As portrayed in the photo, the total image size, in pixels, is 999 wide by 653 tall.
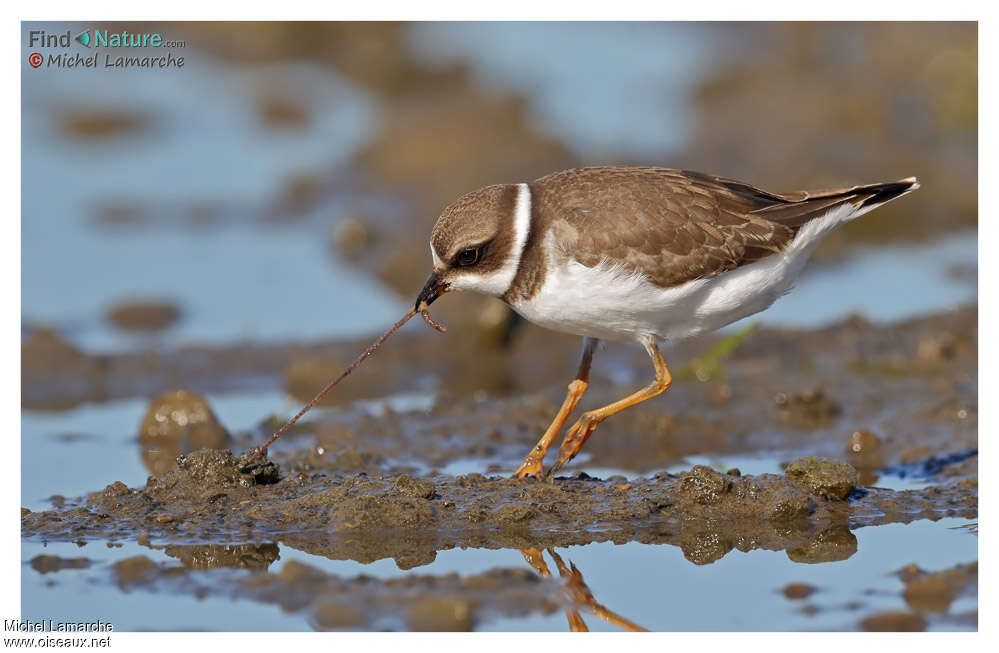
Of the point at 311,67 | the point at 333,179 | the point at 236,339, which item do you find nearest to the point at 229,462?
the point at 236,339

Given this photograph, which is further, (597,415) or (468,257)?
(597,415)

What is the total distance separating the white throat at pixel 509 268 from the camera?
794 cm

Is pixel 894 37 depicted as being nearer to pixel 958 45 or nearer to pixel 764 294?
pixel 958 45

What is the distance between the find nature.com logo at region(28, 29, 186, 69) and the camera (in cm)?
1483

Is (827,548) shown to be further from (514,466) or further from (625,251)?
(514,466)

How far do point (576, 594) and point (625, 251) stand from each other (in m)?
2.27

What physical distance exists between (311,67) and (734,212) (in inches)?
523

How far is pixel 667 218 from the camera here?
8195mm

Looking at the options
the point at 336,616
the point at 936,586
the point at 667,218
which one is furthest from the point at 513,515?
the point at 936,586

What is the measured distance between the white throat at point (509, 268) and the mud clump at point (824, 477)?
2.14 metres

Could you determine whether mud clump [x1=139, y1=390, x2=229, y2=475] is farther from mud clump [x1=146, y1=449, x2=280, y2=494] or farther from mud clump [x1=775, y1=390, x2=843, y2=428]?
mud clump [x1=775, y1=390, x2=843, y2=428]

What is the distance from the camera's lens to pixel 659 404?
10.5 m

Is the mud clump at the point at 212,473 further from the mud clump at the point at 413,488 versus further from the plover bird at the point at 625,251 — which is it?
the plover bird at the point at 625,251

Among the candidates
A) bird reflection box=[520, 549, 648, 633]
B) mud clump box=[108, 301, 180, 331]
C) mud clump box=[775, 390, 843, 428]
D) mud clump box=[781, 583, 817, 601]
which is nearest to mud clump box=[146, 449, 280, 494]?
bird reflection box=[520, 549, 648, 633]
